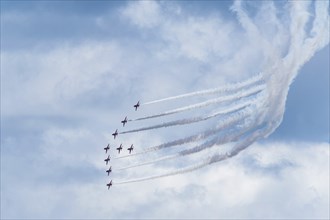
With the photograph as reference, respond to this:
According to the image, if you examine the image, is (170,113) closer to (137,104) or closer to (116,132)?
(137,104)

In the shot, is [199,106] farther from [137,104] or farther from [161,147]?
[137,104]

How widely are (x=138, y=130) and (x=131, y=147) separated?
103 ft

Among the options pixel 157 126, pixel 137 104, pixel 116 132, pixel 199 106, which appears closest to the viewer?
pixel 199 106

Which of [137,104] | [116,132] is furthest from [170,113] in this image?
[116,132]

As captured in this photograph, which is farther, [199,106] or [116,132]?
[116,132]

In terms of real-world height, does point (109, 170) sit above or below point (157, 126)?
above

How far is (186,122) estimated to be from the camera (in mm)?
129500

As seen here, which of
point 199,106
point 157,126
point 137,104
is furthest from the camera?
point 137,104

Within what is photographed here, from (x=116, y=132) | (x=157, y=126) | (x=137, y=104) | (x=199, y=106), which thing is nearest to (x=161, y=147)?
(x=157, y=126)

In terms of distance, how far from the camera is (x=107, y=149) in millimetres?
185625

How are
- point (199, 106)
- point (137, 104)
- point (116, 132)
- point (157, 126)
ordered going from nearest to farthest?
point (199, 106), point (157, 126), point (137, 104), point (116, 132)

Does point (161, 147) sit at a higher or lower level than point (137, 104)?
lower

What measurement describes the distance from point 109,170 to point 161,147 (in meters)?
48.4

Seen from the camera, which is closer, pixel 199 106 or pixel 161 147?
pixel 199 106
